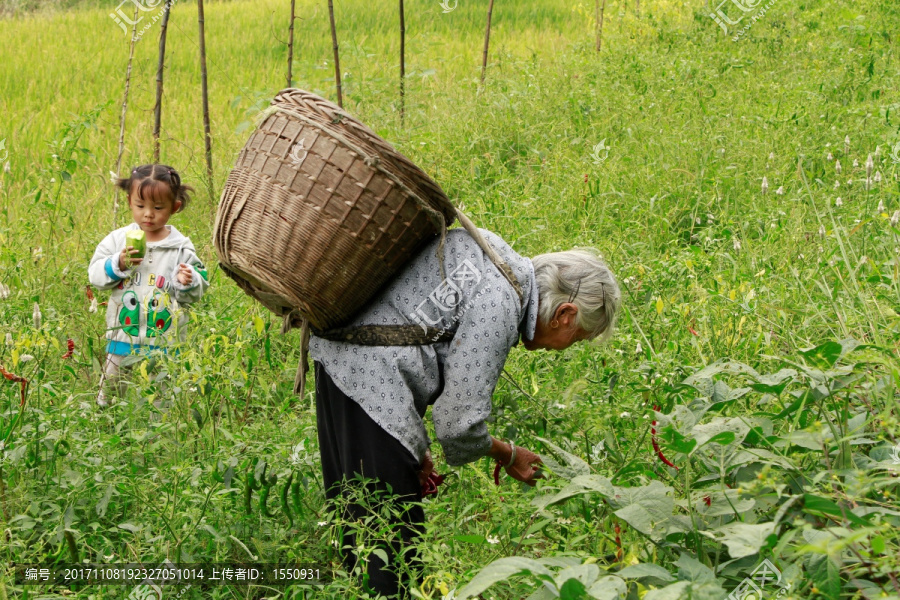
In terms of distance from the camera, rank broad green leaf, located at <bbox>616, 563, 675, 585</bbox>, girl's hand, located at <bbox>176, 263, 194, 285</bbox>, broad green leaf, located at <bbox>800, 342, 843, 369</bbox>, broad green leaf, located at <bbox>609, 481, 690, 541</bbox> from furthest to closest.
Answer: girl's hand, located at <bbox>176, 263, 194, 285</bbox> → broad green leaf, located at <bbox>800, 342, 843, 369</bbox> → broad green leaf, located at <bbox>609, 481, 690, 541</bbox> → broad green leaf, located at <bbox>616, 563, 675, 585</bbox>

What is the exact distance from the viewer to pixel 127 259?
10.2 ft

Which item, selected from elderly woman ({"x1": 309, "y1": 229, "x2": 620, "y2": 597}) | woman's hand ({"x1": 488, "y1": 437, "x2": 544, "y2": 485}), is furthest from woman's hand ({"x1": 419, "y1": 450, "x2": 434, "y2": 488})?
woman's hand ({"x1": 488, "y1": 437, "x2": 544, "y2": 485})

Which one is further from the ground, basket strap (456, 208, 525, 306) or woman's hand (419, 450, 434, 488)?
basket strap (456, 208, 525, 306)

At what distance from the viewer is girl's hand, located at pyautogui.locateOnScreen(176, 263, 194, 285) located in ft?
10.7

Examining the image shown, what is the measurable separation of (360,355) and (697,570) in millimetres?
1011

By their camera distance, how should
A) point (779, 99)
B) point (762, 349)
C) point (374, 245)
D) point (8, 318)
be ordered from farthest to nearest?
point (779, 99), point (8, 318), point (762, 349), point (374, 245)

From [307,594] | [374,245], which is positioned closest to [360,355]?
[374,245]

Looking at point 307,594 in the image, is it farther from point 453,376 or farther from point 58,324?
point 58,324

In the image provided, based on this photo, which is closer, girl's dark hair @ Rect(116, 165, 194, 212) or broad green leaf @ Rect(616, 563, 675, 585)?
broad green leaf @ Rect(616, 563, 675, 585)

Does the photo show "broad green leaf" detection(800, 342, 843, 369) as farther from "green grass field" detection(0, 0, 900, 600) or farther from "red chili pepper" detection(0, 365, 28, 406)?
"red chili pepper" detection(0, 365, 28, 406)

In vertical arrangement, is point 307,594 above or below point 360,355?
below

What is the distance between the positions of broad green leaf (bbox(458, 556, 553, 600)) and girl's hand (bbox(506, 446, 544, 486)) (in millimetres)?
877

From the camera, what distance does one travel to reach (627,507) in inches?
65.9
